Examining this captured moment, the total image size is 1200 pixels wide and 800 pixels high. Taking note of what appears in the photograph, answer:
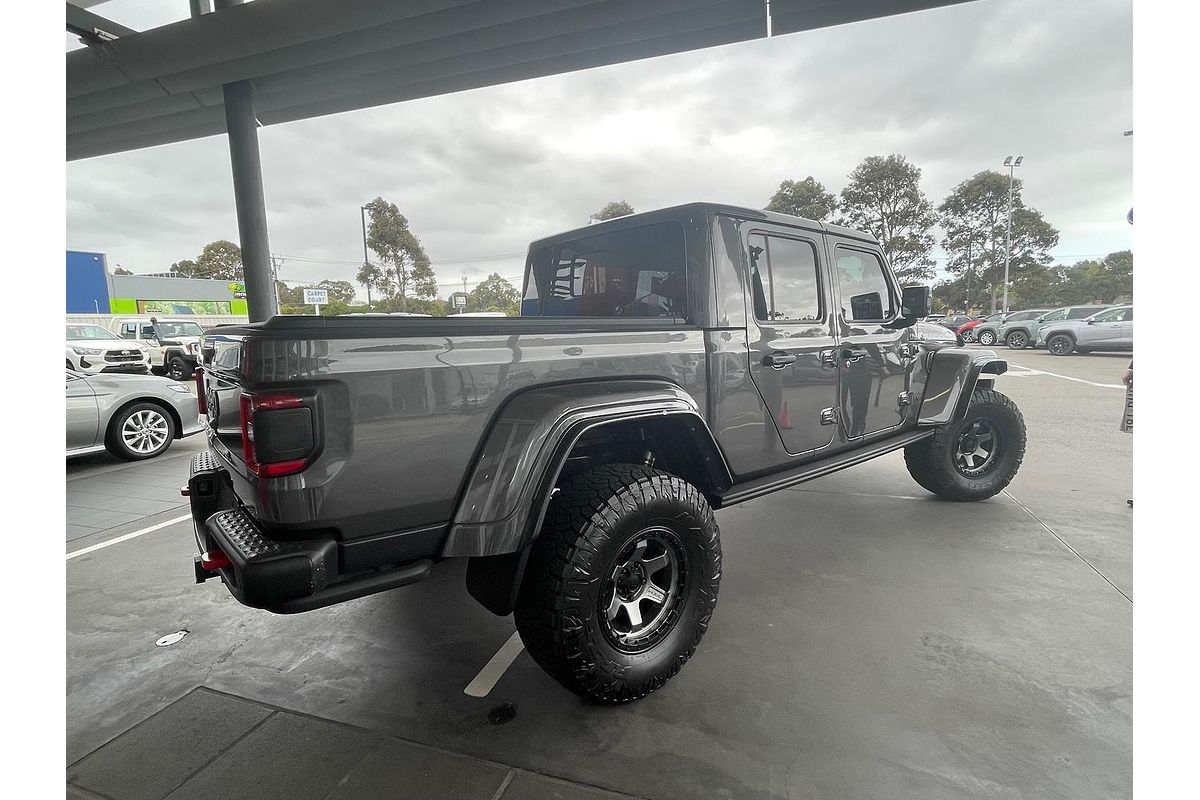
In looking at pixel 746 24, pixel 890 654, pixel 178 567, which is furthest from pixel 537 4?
pixel 890 654

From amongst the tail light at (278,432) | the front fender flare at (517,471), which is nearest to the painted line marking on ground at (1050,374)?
the front fender flare at (517,471)

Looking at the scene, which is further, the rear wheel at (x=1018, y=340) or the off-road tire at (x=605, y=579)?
the rear wheel at (x=1018, y=340)

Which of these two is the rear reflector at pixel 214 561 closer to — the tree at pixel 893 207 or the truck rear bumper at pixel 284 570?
the truck rear bumper at pixel 284 570

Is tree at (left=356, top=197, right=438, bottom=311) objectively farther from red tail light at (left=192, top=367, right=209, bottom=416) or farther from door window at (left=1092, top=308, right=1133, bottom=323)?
door window at (left=1092, top=308, right=1133, bottom=323)

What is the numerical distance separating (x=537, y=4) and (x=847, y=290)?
587cm

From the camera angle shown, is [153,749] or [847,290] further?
[847,290]

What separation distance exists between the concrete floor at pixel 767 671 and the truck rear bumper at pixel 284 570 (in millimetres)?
641

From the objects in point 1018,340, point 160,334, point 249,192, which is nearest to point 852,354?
point 249,192

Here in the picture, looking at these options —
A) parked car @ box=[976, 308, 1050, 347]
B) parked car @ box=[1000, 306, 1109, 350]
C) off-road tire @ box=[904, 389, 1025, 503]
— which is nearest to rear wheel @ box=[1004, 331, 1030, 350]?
parked car @ box=[1000, 306, 1109, 350]

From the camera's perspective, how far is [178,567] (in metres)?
3.40

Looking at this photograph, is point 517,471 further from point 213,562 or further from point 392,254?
point 392,254

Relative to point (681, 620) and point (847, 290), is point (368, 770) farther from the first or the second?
point (847, 290)

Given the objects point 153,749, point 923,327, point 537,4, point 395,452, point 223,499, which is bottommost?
point 153,749

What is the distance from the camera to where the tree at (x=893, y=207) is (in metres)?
29.4
